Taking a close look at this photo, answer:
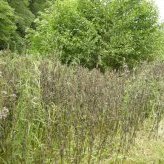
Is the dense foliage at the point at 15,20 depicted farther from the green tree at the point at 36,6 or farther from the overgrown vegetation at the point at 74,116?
the overgrown vegetation at the point at 74,116

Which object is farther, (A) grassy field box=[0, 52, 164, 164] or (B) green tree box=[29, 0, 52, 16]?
(B) green tree box=[29, 0, 52, 16]

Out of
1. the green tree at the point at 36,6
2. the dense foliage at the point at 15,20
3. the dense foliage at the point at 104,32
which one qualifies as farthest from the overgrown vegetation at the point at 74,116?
the green tree at the point at 36,6

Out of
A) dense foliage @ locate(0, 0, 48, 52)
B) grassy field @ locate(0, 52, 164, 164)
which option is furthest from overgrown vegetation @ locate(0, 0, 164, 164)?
dense foliage @ locate(0, 0, 48, 52)

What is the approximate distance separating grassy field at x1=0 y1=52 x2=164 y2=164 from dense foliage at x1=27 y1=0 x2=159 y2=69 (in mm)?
7642

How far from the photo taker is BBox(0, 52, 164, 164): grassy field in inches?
154

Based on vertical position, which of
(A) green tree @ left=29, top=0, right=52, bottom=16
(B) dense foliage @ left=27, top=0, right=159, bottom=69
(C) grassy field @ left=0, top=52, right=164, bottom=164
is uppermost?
(A) green tree @ left=29, top=0, right=52, bottom=16

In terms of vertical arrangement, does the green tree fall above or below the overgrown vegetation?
above

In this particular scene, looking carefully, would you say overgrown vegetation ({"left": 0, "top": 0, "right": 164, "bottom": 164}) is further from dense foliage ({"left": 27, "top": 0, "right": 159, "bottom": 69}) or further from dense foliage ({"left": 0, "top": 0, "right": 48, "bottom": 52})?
dense foliage ({"left": 0, "top": 0, "right": 48, "bottom": 52})

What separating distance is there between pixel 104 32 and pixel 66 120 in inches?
382

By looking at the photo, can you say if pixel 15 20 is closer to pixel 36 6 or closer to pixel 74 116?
pixel 36 6

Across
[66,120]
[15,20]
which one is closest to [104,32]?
[66,120]

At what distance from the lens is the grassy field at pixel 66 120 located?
154 inches

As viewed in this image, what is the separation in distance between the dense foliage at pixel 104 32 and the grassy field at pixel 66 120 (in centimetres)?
764

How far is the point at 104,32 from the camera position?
1373 centimetres
